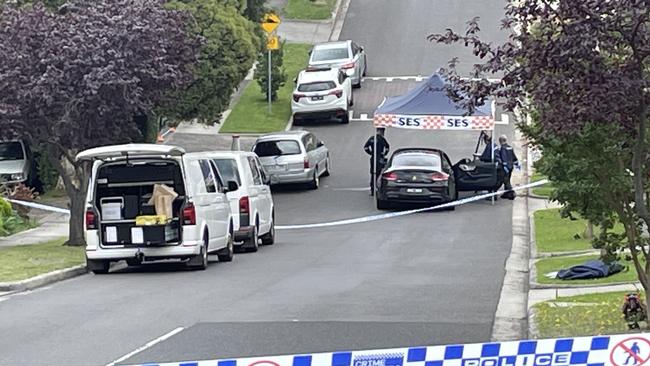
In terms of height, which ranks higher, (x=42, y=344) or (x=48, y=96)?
(x=48, y=96)

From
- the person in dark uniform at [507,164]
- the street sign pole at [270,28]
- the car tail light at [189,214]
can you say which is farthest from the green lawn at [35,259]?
the street sign pole at [270,28]

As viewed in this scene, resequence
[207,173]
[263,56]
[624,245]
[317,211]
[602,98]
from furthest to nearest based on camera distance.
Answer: [263,56]
[317,211]
[207,173]
[624,245]
[602,98]

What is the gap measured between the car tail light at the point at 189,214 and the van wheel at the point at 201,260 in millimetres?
528

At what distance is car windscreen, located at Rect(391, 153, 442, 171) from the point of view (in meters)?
30.8

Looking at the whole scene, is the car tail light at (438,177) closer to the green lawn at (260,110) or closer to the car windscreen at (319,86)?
the car windscreen at (319,86)

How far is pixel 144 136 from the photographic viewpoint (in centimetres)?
3366

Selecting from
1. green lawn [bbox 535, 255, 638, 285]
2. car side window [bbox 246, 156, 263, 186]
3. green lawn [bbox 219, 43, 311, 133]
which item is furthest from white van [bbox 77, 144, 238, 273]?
green lawn [bbox 219, 43, 311, 133]

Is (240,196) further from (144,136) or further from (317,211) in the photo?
(144,136)

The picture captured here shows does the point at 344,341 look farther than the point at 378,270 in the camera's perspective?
No

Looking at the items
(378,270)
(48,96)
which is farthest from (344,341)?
(48,96)

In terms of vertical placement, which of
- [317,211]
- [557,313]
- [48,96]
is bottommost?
[317,211]

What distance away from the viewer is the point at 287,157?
33.8m

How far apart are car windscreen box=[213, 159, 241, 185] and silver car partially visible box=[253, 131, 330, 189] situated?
32.1ft

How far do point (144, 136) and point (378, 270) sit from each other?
14995 millimetres
